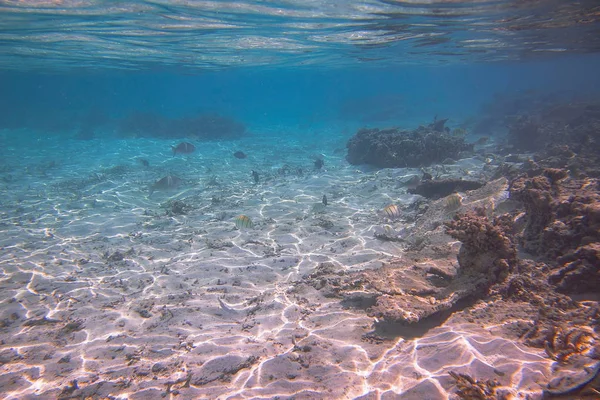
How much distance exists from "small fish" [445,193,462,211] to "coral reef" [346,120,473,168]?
907 cm

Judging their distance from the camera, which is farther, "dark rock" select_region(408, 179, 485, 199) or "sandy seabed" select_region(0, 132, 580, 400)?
"dark rock" select_region(408, 179, 485, 199)

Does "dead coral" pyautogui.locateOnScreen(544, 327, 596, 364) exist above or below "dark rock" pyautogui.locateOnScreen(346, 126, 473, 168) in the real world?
above

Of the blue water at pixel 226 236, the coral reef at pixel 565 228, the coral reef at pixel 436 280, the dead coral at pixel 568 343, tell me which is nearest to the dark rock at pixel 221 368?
the blue water at pixel 226 236

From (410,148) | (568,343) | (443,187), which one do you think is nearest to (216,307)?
(568,343)

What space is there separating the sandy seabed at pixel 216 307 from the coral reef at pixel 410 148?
241 cm

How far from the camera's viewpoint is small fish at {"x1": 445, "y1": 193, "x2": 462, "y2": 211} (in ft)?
23.7

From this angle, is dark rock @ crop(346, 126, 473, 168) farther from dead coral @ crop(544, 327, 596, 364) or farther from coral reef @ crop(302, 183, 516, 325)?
dead coral @ crop(544, 327, 596, 364)

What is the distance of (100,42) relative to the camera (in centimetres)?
2055

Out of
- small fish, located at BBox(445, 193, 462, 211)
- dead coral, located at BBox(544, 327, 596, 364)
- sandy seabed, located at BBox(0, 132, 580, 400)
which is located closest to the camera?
dead coral, located at BBox(544, 327, 596, 364)

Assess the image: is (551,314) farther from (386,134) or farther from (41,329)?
(386,134)

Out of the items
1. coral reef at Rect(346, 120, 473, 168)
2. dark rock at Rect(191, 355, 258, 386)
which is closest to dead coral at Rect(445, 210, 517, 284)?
dark rock at Rect(191, 355, 258, 386)

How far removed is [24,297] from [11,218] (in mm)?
7477

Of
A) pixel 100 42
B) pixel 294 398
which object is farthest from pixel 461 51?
pixel 294 398

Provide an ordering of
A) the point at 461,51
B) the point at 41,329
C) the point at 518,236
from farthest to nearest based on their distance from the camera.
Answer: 1. the point at 461,51
2. the point at 518,236
3. the point at 41,329
